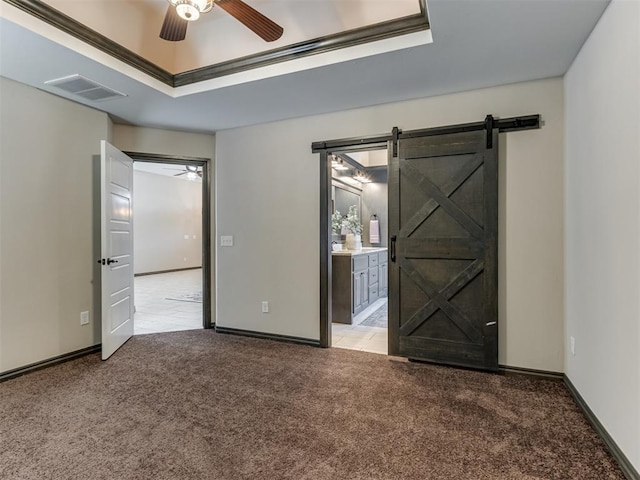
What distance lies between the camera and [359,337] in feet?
13.3

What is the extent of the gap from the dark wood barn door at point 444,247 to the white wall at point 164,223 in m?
7.79

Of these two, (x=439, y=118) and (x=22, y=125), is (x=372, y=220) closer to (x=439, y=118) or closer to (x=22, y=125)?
(x=439, y=118)

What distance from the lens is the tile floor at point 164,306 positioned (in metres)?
4.58

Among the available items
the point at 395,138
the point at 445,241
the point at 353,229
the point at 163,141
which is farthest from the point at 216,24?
the point at 353,229

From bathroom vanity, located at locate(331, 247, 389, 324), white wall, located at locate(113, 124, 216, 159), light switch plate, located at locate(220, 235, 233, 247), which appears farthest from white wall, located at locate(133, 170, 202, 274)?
bathroom vanity, located at locate(331, 247, 389, 324)

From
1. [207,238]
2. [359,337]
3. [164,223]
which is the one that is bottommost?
[359,337]

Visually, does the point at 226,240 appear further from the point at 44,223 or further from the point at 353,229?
the point at 353,229

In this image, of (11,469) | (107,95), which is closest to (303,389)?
(11,469)

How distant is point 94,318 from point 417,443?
3355 millimetres

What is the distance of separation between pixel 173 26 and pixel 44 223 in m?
2.22

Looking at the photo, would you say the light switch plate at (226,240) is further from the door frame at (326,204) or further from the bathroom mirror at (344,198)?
the bathroom mirror at (344,198)

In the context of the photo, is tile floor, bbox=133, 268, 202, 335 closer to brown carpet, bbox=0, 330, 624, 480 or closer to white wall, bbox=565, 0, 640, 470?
brown carpet, bbox=0, 330, 624, 480

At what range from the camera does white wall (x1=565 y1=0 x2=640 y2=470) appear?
1.64m

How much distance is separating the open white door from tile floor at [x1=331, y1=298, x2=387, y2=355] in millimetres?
2251
